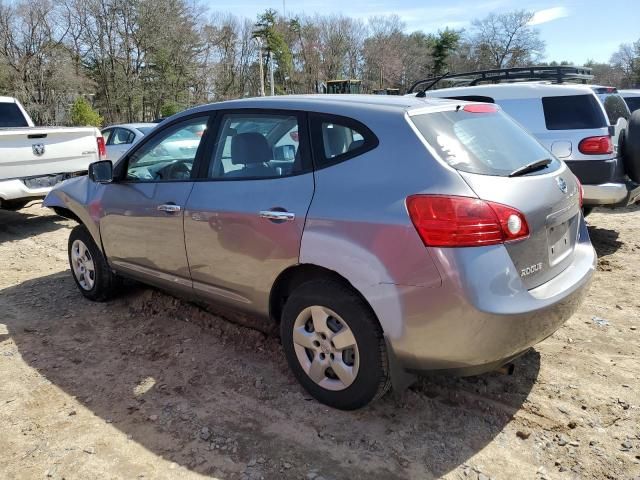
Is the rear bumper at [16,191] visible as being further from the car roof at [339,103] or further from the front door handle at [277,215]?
the front door handle at [277,215]

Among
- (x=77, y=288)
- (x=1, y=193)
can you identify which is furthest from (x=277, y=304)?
(x=1, y=193)

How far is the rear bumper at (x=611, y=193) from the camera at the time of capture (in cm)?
561

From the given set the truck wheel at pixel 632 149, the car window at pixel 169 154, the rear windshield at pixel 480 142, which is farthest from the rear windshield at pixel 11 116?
the truck wheel at pixel 632 149

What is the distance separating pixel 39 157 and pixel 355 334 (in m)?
6.19

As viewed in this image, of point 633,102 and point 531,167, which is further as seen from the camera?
point 633,102

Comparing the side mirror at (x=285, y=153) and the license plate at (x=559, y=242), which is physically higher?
the side mirror at (x=285, y=153)

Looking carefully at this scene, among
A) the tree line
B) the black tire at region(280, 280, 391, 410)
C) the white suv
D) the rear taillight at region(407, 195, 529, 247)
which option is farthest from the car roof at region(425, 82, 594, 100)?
the tree line

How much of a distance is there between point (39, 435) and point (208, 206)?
5.18ft

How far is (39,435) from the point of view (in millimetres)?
2814

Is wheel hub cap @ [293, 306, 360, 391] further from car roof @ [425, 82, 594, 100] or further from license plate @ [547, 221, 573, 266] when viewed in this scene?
car roof @ [425, 82, 594, 100]

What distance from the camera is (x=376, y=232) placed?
2.47 m

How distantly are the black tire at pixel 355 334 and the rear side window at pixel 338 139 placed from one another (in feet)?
2.21

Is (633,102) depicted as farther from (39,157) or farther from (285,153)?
(39,157)

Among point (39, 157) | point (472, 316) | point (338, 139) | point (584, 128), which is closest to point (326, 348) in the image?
point (472, 316)
